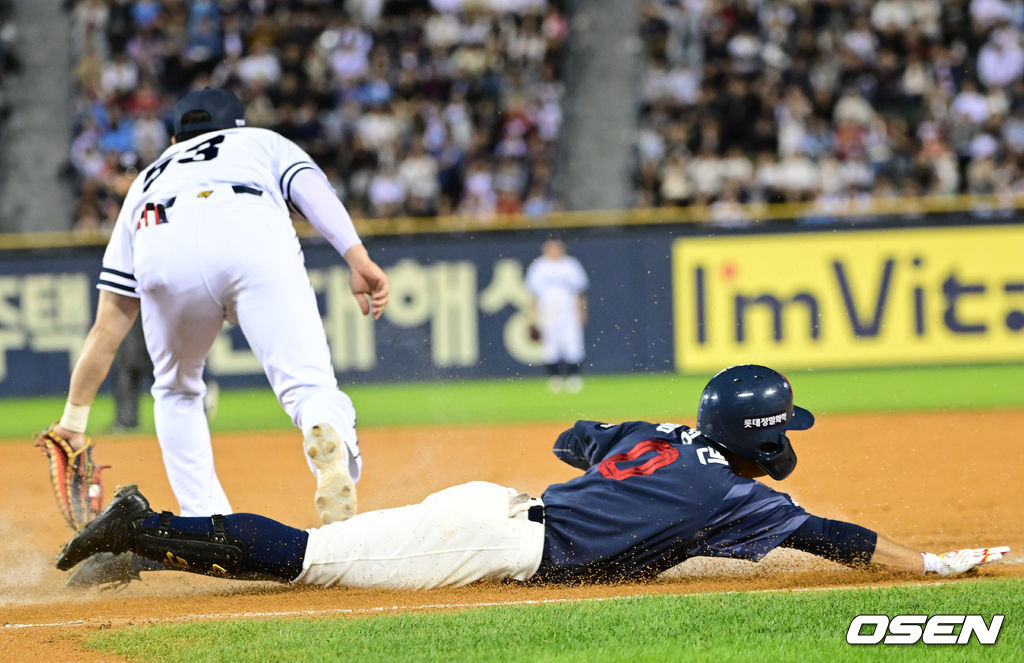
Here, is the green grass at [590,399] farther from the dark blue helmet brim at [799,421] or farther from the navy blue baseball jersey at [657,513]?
the navy blue baseball jersey at [657,513]

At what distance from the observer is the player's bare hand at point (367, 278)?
18.0 ft

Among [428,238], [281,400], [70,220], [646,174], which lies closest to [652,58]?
[646,174]

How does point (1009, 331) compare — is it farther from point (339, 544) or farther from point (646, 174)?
point (339, 544)

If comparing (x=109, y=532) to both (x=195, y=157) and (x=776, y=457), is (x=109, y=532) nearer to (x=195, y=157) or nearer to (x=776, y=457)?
(x=195, y=157)

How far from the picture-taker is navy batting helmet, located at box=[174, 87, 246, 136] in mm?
5867

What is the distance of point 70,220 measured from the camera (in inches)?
757

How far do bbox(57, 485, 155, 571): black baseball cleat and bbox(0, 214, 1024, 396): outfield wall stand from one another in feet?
33.4

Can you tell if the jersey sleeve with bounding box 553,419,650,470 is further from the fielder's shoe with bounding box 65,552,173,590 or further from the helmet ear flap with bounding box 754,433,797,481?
the fielder's shoe with bounding box 65,552,173,590

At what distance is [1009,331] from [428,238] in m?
6.84

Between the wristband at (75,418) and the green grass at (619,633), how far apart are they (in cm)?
136

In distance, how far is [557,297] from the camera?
15617 mm

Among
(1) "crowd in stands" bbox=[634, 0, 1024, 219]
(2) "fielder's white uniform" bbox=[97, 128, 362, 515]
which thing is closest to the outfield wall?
(1) "crowd in stands" bbox=[634, 0, 1024, 219]

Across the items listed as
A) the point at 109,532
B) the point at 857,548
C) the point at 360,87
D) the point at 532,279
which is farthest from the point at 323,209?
the point at 360,87

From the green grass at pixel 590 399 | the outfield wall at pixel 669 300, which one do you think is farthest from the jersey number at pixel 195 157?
the outfield wall at pixel 669 300
